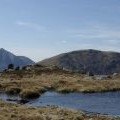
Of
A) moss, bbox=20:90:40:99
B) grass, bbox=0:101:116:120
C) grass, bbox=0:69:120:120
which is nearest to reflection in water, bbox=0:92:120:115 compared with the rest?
moss, bbox=20:90:40:99

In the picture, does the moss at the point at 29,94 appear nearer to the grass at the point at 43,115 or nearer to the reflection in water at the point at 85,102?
the reflection in water at the point at 85,102

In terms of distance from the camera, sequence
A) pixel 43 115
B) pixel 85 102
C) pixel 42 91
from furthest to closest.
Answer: pixel 42 91 → pixel 85 102 → pixel 43 115

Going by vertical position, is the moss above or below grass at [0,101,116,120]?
above

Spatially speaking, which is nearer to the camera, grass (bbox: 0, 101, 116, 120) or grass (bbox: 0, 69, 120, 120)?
grass (bbox: 0, 101, 116, 120)

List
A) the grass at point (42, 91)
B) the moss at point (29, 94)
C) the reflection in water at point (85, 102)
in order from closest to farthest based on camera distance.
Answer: the grass at point (42, 91) < the reflection in water at point (85, 102) < the moss at point (29, 94)

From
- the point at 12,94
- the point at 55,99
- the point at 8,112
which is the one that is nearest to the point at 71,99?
the point at 55,99

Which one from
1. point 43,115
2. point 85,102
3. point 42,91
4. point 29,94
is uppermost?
point 42,91

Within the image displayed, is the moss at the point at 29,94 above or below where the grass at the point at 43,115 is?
above

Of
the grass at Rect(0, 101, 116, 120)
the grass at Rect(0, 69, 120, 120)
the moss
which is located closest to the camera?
the grass at Rect(0, 101, 116, 120)

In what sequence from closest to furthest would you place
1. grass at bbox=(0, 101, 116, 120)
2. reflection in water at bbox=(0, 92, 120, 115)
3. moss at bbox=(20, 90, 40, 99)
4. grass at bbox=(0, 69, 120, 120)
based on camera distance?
grass at bbox=(0, 101, 116, 120), grass at bbox=(0, 69, 120, 120), reflection in water at bbox=(0, 92, 120, 115), moss at bbox=(20, 90, 40, 99)

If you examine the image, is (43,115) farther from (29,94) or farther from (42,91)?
(42,91)

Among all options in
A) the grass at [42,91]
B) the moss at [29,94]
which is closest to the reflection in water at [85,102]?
the moss at [29,94]

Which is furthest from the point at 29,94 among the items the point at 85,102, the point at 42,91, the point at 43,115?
the point at 43,115

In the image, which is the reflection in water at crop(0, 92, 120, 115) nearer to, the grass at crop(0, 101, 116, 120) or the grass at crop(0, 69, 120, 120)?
the grass at crop(0, 69, 120, 120)
